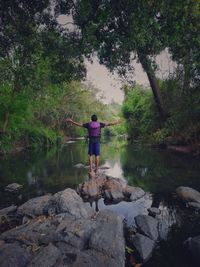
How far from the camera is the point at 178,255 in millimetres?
5211

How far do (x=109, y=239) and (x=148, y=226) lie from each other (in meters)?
1.38

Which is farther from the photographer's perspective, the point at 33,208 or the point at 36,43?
the point at 36,43

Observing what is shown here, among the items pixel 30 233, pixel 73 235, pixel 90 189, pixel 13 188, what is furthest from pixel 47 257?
pixel 13 188

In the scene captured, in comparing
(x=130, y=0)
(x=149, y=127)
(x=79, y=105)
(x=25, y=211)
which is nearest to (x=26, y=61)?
(x=130, y=0)

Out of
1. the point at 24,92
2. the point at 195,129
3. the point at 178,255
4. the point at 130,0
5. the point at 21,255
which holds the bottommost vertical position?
the point at 178,255

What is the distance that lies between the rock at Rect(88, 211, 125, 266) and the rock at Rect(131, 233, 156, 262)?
1.03 feet

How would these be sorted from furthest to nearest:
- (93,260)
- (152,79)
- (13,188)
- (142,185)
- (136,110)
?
(136,110) < (152,79) < (142,185) < (13,188) < (93,260)

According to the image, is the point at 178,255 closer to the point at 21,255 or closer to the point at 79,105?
the point at 21,255

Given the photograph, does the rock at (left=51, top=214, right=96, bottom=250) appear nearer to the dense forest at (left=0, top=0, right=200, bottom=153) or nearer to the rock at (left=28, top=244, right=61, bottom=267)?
the rock at (left=28, top=244, right=61, bottom=267)

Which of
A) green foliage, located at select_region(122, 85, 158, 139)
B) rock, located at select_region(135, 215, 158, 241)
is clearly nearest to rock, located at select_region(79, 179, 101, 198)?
rock, located at select_region(135, 215, 158, 241)

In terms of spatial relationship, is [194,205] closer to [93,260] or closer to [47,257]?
[93,260]

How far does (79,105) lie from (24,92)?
29.0 metres

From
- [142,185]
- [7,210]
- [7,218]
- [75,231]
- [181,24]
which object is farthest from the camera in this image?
[142,185]

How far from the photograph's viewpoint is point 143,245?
212 inches
